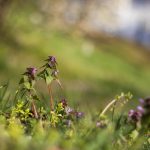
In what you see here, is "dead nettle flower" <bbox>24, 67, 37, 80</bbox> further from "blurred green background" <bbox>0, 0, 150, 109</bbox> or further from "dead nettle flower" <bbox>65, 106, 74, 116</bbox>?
"blurred green background" <bbox>0, 0, 150, 109</bbox>

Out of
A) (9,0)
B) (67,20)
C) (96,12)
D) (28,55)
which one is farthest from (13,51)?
(96,12)

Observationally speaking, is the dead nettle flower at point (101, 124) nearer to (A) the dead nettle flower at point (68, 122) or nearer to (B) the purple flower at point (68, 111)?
(A) the dead nettle flower at point (68, 122)

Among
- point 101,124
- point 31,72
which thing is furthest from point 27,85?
point 101,124

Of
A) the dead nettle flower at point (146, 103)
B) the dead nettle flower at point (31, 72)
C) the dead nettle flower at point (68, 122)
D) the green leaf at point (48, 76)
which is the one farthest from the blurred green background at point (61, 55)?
the dead nettle flower at point (146, 103)

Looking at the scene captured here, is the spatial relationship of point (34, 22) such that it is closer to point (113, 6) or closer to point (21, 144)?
point (113, 6)

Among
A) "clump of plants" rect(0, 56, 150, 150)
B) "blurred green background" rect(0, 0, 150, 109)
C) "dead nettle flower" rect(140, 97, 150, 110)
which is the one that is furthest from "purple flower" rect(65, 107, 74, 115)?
"blurred green background" rect(0, 0, 150, 109)
